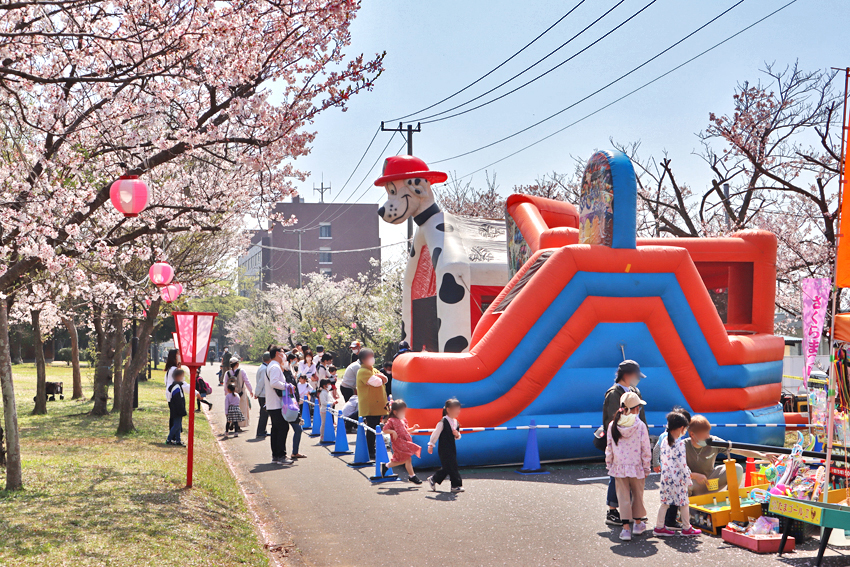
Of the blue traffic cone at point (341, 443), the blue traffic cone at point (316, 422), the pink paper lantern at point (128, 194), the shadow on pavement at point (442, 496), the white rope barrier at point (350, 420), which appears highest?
the pink paper lantern at point (128, 194)

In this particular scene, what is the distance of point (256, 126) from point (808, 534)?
7.88 m

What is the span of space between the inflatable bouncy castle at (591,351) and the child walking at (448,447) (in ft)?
3.51

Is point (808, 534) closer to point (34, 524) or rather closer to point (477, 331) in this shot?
point (477, 331)

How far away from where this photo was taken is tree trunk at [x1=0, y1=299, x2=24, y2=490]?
26.1 ft

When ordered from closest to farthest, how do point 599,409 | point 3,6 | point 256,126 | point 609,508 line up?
1. point 3,6
2. point 609,508
3. point 256,126
4. point 599,409

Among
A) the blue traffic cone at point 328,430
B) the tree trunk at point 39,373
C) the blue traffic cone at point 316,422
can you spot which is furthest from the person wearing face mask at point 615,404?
the tree trunk at point 39,373

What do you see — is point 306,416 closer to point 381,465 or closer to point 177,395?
point 177,395

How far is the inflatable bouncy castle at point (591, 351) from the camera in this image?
1043 cm

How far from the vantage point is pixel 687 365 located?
1116 cm

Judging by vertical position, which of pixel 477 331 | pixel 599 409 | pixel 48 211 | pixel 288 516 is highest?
pixel 48 211

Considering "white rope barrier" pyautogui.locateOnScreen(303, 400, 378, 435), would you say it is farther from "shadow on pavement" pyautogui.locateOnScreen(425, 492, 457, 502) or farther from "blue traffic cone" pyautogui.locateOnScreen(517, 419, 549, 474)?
"blue traffic cone" pyautogui.locateOnScreen(517, 419, 549, 474)

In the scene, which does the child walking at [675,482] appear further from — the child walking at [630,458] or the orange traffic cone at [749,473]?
the orange traffic cone at [749,473]

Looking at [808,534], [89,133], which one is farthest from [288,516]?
[89,133]

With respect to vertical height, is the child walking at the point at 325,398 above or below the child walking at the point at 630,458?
below
